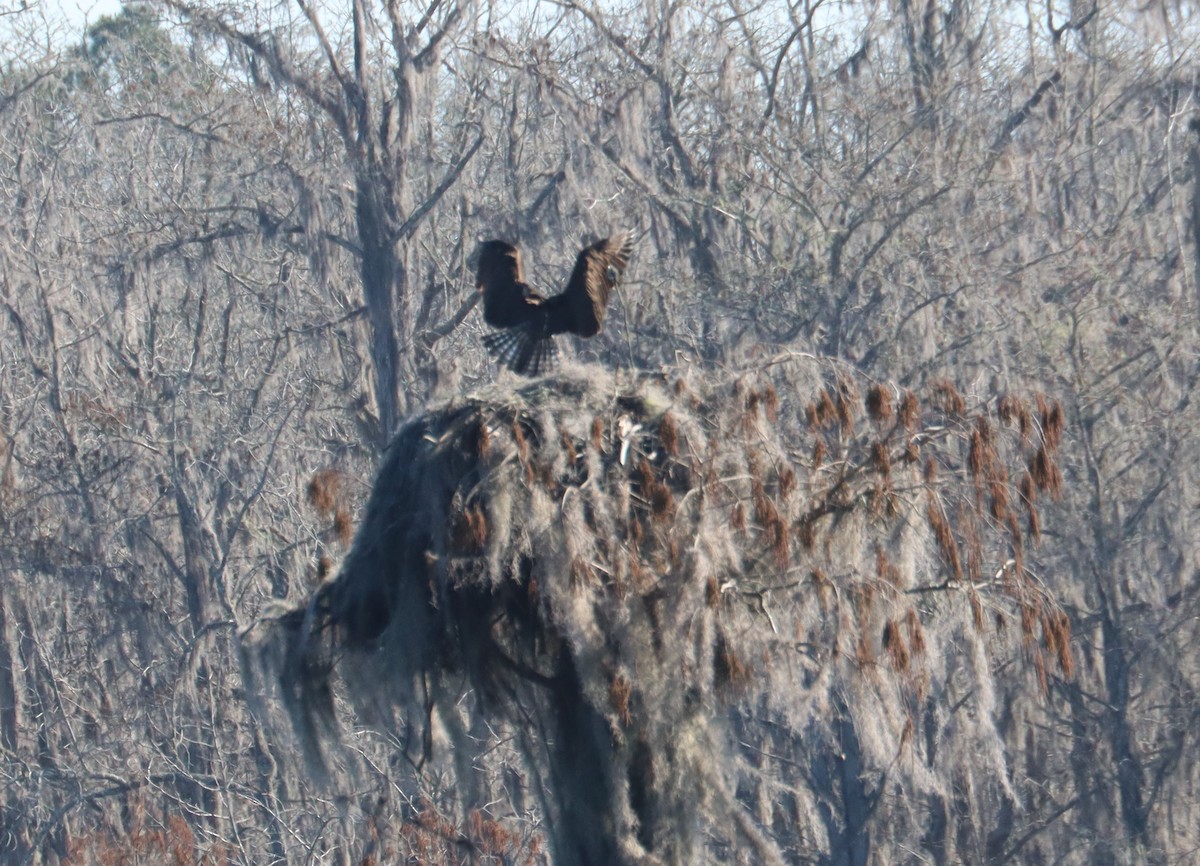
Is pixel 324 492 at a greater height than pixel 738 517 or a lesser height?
greater

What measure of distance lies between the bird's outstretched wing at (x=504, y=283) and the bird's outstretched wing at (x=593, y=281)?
0.25m

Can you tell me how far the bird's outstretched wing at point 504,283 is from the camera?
5812 millimetres

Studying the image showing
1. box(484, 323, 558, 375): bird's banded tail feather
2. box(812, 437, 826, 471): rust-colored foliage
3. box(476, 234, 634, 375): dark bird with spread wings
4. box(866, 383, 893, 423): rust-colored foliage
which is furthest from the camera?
box(484, 323, 558, 375): bird's banded tail feather

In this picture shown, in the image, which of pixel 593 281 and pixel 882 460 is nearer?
pixel 882 460

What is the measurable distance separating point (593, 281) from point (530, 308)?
41 centimetres

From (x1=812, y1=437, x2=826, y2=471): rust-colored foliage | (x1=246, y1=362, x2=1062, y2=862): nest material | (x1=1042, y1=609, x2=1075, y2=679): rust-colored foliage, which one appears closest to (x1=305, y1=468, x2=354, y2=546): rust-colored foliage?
(x1=246, y1=362, x2=1062, y2=862): nest material

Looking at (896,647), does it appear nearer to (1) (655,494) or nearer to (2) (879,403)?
(2) (879,403)

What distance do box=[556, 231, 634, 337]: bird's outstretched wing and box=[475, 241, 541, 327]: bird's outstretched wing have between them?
0.81ft

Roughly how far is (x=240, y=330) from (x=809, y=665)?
10391 millimetres

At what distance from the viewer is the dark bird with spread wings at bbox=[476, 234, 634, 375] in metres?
5.54

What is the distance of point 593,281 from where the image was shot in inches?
214

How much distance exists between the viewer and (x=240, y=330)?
14.5m

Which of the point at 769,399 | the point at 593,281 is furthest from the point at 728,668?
the point at 593,281

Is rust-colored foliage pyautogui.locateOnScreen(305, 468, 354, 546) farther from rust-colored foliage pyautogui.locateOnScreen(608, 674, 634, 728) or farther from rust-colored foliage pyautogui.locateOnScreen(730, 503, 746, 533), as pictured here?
rust-colored foliage pyautogui.locateOnScreen(730, 503, 746, 533)
